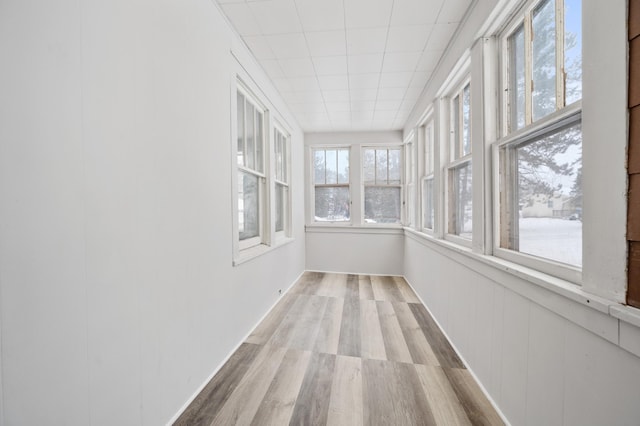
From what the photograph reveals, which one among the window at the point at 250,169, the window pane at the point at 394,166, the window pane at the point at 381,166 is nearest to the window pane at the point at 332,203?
the window pane at the point at 381,166

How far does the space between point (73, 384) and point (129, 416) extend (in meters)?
0.38

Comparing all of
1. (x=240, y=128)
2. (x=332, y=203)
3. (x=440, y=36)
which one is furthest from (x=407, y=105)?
(x=240, y=128)

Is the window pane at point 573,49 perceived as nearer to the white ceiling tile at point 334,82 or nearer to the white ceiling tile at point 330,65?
the white ceiling tile at point 330,65

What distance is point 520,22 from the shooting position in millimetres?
1492

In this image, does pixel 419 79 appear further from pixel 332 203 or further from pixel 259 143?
pixel 332 203

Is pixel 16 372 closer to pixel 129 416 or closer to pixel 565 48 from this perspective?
pixel 129 416

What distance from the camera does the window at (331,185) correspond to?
16.4ft

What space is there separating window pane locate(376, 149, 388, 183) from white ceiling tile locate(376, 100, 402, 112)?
3.72ft

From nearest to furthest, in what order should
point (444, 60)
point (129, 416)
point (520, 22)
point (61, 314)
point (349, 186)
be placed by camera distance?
point (61, 314) < point (129, 416) < point (520, 22) < point (444, 60) < point (349, 186)

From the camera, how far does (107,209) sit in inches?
40.9

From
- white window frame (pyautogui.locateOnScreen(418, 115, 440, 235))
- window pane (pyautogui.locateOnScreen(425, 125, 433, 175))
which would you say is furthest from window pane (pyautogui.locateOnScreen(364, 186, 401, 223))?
window pane (pyautogui.locateOnScreen(425, 125, 433, 175))

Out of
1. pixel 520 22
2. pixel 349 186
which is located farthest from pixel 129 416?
pixel 349 186

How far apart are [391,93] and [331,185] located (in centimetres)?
211

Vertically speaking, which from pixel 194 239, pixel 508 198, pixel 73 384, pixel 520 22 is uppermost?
pixel 520 22
